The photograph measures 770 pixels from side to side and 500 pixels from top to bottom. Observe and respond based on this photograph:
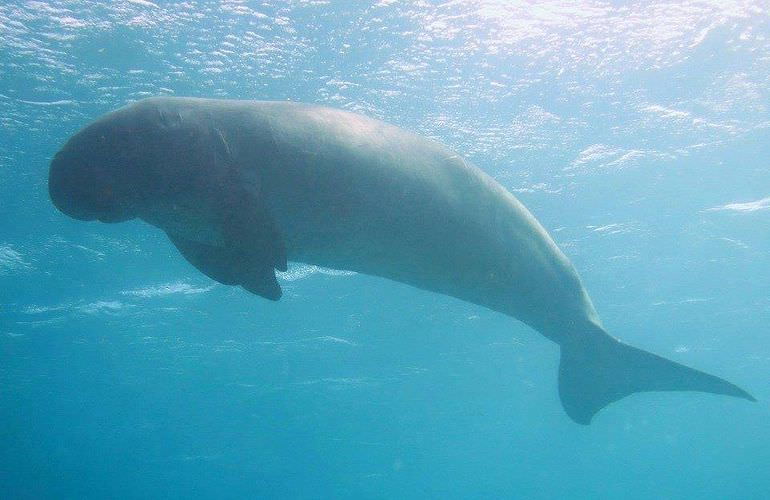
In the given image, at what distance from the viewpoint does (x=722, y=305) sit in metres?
Answer: 22.8

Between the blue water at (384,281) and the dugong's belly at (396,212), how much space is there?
5.36 metres

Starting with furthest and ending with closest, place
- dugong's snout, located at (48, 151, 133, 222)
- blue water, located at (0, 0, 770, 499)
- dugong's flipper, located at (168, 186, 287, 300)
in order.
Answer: blue water, located at (0, 0, 770, 499) < dugong's flipper, located at (168, 186, 287, 300) < dugong's snout, located at (48, 151, 133, 222)

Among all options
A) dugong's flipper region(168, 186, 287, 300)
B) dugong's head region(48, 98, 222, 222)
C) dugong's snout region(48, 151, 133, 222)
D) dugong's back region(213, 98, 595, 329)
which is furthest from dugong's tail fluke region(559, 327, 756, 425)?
dugong's snout region(48, 151, 133, 222)

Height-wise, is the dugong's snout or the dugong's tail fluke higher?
the dugong's snout

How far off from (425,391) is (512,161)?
23010 millimetres

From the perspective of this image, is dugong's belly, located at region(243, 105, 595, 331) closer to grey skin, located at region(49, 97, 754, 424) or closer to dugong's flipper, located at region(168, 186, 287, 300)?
grey skin, located at region(49, 97, 754, 424)

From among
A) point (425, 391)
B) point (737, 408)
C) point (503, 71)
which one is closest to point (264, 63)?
point (503, 71)

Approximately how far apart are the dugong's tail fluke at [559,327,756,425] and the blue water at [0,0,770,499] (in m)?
5.77

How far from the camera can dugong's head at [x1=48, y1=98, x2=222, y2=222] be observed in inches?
131

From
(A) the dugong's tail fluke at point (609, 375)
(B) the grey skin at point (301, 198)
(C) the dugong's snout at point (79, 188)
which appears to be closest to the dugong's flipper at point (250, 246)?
(B) the grey skin at point (301, 198)

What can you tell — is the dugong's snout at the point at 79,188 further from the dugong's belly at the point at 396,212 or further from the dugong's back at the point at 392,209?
A: the dugong's belly at the point at 396,212

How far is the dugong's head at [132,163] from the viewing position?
3330mm

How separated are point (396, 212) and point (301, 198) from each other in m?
0.72

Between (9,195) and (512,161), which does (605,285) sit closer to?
(512,161)
